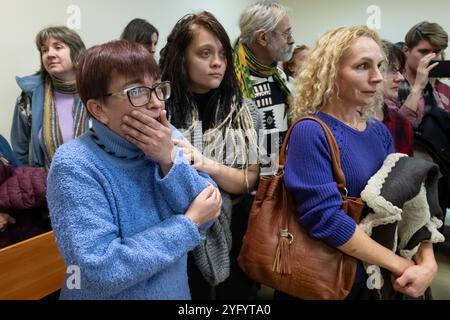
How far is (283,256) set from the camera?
A: 1007 mm

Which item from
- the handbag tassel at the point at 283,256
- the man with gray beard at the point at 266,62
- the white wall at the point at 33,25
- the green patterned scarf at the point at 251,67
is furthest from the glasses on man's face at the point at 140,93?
the white wall at the point at 33,25

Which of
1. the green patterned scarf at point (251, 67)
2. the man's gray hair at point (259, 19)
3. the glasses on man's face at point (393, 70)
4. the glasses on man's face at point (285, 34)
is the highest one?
the man's gray hair at point (259, 19)

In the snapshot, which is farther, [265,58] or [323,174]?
[265,58]

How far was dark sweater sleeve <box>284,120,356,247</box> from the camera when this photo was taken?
96 centimetres

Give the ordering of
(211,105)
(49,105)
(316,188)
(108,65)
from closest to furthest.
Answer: (108,65), (316,188), (211,105), (49,105)

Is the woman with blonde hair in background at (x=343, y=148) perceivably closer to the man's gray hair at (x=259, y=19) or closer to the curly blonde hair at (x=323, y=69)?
the curly blonde hair at (x=323, y=69)

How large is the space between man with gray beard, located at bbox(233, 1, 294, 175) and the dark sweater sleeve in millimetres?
518

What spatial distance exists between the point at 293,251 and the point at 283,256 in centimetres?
3

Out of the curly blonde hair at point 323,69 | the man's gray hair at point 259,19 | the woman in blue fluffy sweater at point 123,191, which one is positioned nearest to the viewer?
the woman in blue fluffy sweater at point 123,191

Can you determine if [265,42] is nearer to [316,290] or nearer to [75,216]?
[316,290]

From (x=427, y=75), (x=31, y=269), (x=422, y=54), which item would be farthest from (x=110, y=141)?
(x=422, y=54)

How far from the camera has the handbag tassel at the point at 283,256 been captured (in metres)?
1.00

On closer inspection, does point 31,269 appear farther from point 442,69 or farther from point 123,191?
point 442,69

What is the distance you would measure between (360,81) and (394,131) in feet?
2.39
